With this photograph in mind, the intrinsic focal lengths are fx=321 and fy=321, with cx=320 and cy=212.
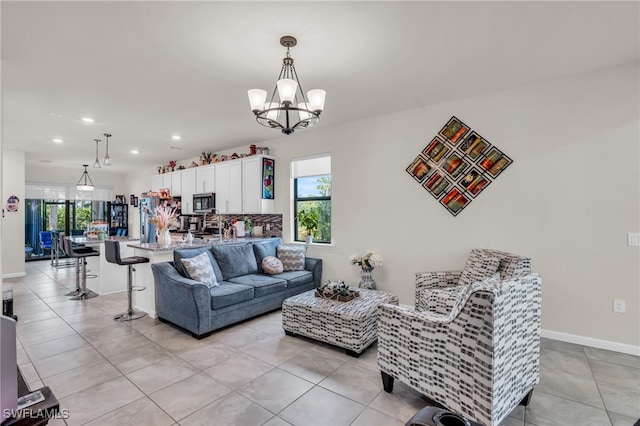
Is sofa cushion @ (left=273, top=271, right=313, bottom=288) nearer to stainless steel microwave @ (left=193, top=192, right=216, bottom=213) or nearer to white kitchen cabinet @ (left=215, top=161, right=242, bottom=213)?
white kitchen cabinet @ (left=215, top=161, right=242, bottom=213)

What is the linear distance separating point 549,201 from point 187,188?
650cm

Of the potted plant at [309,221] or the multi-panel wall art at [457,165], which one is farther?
the potted plant at [309,221]

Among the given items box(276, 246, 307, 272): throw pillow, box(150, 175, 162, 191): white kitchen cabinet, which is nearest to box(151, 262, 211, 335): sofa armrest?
box(276, 246, 307, 272): throw pillow

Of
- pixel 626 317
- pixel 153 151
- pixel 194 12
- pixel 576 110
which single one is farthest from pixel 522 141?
pixel 153 151

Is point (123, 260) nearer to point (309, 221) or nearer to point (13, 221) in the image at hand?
point (309, 221)

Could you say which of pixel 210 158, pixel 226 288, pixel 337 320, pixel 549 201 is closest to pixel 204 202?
pixel 210 158

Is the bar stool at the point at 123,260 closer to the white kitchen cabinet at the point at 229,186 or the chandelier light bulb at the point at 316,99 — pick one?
the white kitchen cabinet at the point at 229,186

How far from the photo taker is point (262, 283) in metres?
4.09

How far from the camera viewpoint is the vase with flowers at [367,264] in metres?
4.26

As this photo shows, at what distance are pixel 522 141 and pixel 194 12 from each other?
11.0 ft

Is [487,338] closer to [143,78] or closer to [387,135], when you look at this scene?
[387,135]

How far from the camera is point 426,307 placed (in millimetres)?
3141

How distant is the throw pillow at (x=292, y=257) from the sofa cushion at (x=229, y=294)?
102 centimetres

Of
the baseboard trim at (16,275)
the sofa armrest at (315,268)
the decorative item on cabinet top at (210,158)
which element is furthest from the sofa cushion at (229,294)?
the baseboard trim at (16,275)
